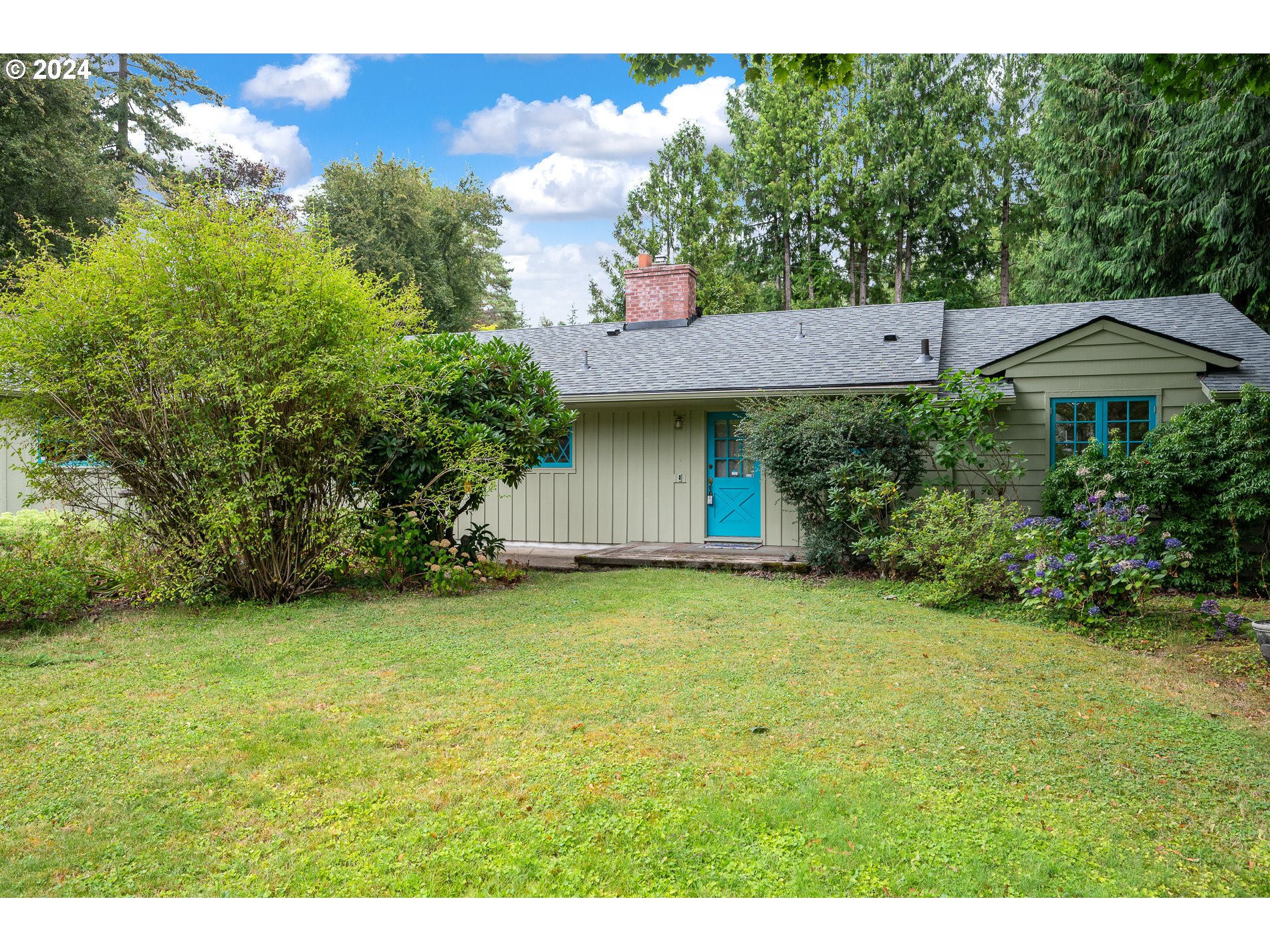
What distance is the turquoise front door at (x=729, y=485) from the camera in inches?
395

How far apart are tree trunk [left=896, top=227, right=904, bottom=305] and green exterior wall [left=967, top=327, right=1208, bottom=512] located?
14700mm

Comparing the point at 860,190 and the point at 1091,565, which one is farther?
the point at 860,190

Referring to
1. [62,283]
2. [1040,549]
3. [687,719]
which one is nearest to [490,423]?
[62,283]

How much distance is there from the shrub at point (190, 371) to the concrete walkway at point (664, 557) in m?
3.52

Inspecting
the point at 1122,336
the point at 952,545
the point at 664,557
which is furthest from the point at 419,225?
the point at 952,545

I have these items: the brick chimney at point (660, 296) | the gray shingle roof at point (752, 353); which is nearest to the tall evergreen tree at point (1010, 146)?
the gray shingle roof at point (752, 353)

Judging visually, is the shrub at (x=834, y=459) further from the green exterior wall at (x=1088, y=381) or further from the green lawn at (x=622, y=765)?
the green lawn at (x=622, y=765)

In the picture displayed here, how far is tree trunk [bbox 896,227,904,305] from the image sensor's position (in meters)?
22.6

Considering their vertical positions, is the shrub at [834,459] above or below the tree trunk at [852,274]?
below

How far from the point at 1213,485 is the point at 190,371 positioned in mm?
9013

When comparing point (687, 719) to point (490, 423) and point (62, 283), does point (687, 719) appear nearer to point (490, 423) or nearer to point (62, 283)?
point (490, 423)

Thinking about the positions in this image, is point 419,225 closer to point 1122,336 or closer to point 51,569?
point 51,569

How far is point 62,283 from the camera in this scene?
579 cm

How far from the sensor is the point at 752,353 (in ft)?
35.8
